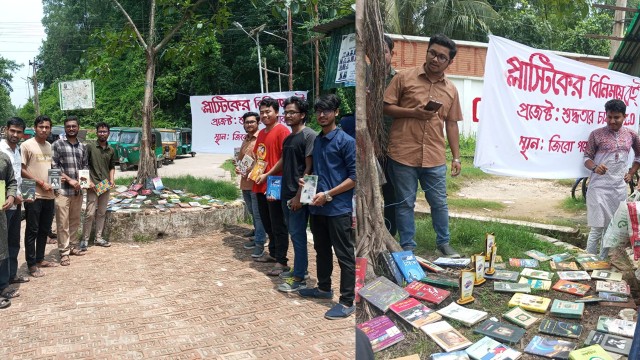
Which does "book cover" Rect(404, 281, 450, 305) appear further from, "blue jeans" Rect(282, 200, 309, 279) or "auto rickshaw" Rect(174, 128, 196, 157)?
"auto rickshaw" Rect(174, 128, 196, 157)

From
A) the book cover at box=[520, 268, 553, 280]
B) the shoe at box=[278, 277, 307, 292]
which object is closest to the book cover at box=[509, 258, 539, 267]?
the book cover at box=[520, 268, 553, 280]

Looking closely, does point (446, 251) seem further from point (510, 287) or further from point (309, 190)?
point (309, 190)

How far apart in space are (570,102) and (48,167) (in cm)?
450

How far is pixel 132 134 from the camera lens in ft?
49.1

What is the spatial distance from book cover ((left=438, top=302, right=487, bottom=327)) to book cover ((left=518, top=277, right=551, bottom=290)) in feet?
2.15

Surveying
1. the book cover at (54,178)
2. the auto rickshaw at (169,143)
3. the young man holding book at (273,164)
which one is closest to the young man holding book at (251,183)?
the young man holding book at (273,164)

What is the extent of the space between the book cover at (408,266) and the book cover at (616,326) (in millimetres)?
958

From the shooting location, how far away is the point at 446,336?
2.45m

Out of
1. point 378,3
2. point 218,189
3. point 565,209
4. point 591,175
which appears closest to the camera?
point 378,3

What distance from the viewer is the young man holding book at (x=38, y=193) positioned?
447 cm

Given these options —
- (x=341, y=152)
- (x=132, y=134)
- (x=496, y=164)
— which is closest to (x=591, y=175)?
(x=496, y=164)

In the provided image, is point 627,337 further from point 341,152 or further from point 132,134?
point 132,134

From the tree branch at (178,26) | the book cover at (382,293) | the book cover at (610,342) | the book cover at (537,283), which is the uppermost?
the tree branch at (178,26)

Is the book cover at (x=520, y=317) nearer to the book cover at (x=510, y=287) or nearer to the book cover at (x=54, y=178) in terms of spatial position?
the book cover at (x=510, y=287)
